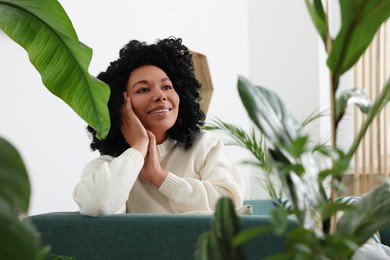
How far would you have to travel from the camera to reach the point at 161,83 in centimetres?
240

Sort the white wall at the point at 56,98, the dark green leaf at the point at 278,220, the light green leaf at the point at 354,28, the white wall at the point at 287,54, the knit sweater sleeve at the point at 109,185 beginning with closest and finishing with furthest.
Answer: the dark green leaf at the point at 278,220
the light green leaf at the point at 354,28
the knit sweater sleeve at the point at 109,185
the white wall at the point at 56,98
the white wall at the point at 287,54

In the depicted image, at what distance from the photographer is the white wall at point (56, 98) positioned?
296 centimetres

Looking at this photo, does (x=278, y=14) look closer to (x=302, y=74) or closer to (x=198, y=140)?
(x=302, y=74)

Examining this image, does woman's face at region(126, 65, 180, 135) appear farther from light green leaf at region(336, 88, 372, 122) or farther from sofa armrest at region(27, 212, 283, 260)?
light green leaf at region(336, 88, 372, 122)

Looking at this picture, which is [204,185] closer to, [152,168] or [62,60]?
[152,168]

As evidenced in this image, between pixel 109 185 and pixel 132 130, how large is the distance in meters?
0.27

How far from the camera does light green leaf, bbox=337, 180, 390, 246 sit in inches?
36.5

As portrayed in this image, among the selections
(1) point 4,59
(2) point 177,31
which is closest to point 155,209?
(1) point 4,59

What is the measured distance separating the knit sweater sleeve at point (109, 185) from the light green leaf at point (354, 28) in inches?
47.8

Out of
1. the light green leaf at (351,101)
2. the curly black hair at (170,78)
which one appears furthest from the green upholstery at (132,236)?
the light green leaf at (351,101)

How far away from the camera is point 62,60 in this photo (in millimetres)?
2045

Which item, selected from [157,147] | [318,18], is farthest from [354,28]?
[157,147]

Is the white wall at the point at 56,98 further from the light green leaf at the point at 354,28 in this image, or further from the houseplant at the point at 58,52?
the light green leaf at the point at 354,28

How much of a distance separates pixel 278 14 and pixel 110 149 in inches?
135
